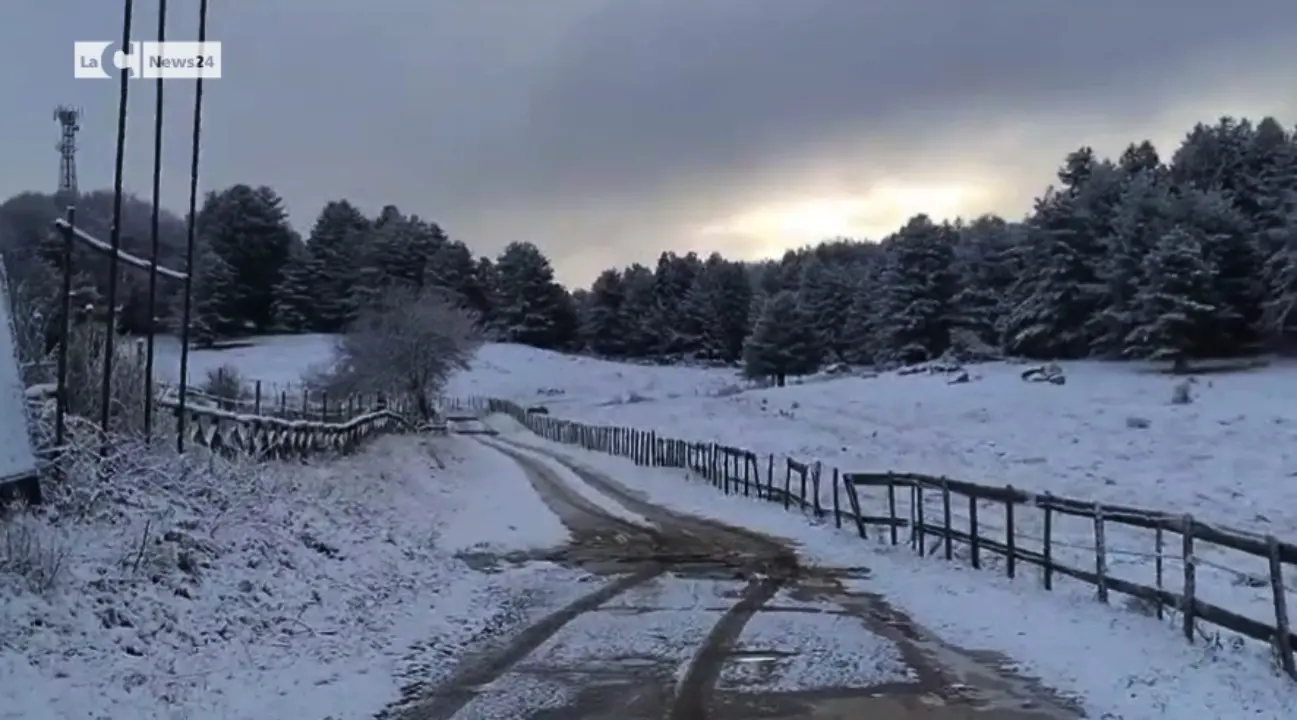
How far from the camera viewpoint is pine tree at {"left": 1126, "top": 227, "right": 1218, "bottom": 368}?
58812 millimetres

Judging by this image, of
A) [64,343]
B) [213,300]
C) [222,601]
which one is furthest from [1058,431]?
[213,300]

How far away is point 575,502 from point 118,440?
50.5ft

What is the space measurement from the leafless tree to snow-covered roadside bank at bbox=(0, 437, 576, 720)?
57262 millimetres

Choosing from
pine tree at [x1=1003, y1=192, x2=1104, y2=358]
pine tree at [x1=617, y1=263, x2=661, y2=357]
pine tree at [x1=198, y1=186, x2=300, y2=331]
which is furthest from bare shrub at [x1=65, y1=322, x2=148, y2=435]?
pine tree at [x1=617, y1=263, x2=661, y2=357]

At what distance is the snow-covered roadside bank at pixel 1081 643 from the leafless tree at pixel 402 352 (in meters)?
57.8

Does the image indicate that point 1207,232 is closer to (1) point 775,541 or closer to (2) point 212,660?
(1) point 775,541

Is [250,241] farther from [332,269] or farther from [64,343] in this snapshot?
[64,343]

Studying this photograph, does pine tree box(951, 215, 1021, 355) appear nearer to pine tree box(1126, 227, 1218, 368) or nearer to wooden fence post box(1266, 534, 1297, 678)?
pine tree box(1126, 227, 1218, 368)

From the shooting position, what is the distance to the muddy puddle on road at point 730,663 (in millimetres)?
9133

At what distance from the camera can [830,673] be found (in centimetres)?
1037

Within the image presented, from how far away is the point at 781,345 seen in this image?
9144cm

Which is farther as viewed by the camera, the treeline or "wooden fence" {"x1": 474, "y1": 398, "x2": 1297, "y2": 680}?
the treeline

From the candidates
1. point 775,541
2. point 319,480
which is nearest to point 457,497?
point 319,480

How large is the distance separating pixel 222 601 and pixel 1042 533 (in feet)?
50.5
